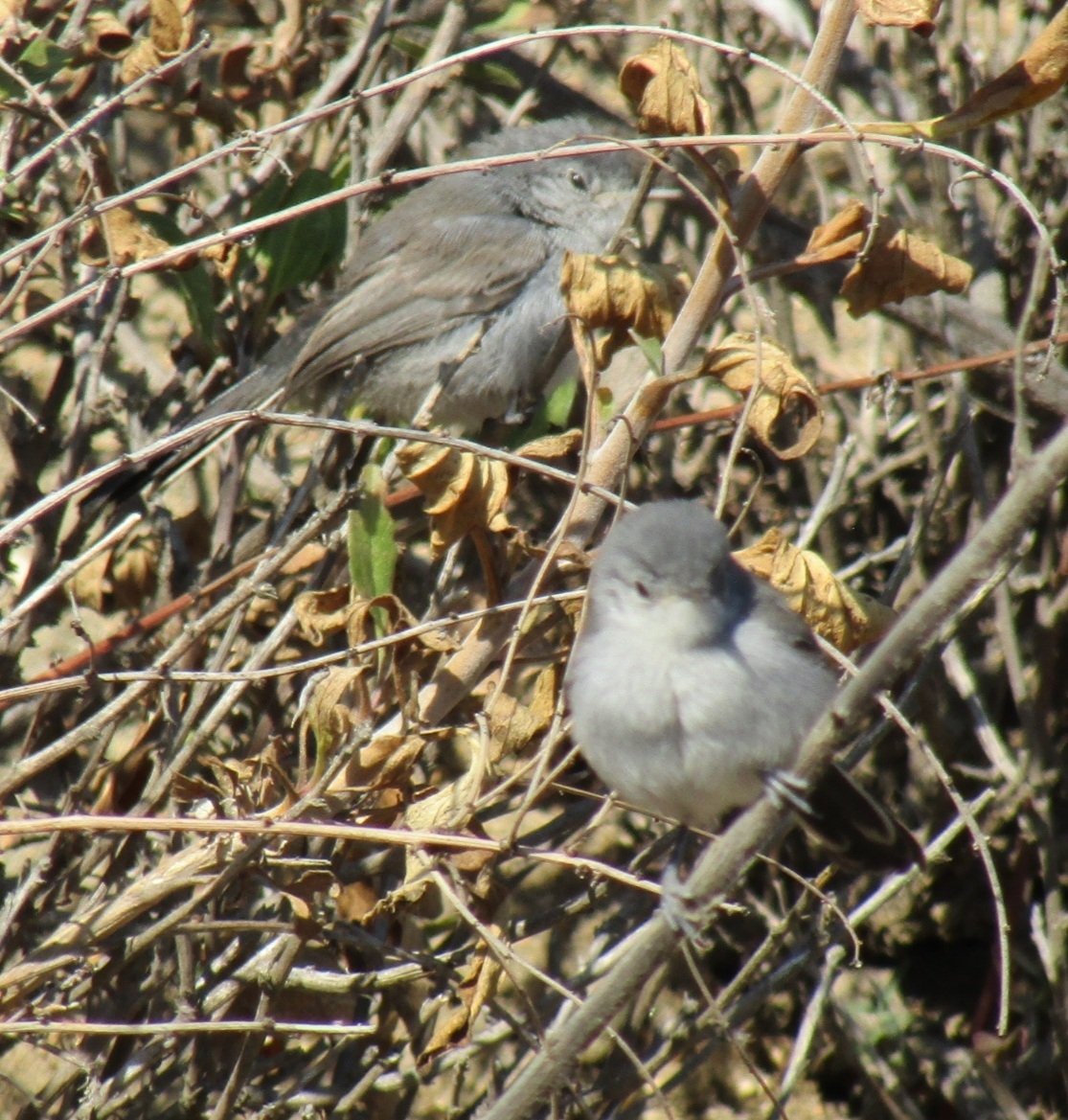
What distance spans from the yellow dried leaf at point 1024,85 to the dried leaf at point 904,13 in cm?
16

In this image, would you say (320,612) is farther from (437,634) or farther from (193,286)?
(193,286)

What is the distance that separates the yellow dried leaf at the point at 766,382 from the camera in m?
A: 2.60

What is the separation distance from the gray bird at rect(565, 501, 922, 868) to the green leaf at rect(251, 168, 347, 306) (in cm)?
166

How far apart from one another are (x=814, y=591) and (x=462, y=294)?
96.5 inches

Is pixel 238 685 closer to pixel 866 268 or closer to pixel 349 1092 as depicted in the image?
pixel 349 1092

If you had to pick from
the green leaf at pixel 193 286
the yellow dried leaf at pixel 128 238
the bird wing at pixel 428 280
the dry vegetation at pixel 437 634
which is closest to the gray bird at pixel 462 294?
the bird wing at pixel 428 280

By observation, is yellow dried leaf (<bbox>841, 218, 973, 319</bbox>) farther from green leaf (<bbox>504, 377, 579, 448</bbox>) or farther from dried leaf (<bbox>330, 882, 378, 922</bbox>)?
dried leaf (<bbox>330, 882, 378, 922</bbox>)

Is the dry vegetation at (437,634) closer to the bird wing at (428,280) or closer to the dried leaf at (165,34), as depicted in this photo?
the dried leaf at (165,34)

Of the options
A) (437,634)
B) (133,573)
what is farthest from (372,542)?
(133,573)

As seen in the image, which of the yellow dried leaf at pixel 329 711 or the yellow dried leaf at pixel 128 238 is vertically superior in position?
the yellow dried leaf at pixel 128 238

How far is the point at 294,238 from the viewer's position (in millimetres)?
3844

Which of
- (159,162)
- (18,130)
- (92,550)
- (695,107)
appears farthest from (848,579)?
(159,162)

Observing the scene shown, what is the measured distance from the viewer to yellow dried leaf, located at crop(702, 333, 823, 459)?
2.60m

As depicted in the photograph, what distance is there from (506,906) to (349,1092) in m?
1.09
